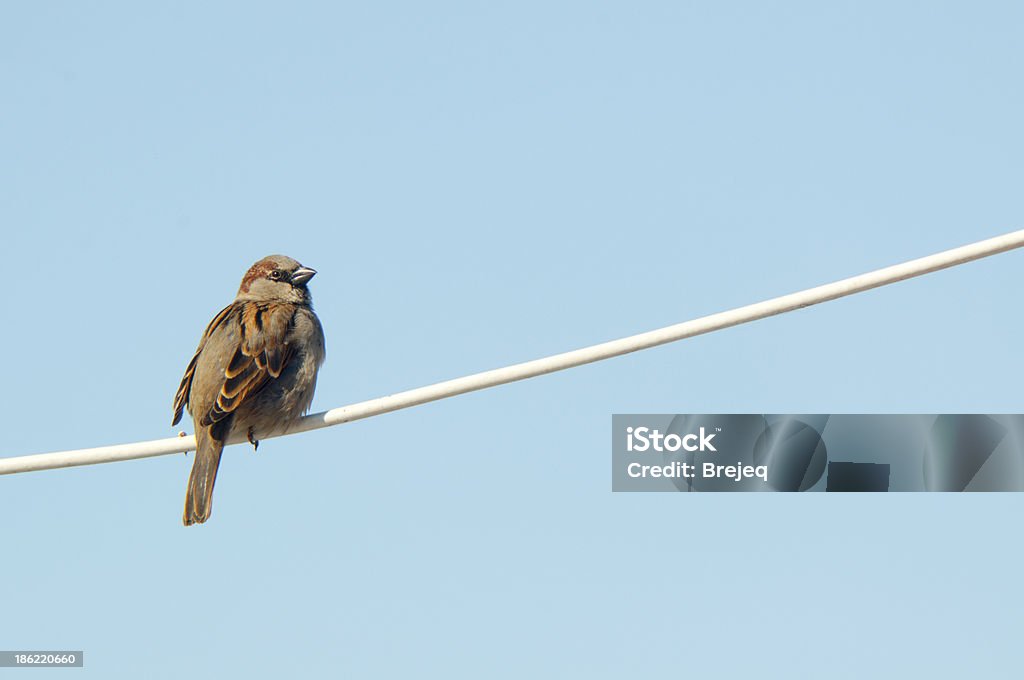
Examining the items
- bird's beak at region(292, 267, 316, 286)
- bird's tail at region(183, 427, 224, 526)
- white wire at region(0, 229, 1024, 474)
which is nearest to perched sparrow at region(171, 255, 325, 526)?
bird's tail at region(183, 427, 224, 526)

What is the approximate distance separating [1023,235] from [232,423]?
6.07 m

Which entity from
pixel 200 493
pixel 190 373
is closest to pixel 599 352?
pixel 200 493

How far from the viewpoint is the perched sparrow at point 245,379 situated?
11.0 m

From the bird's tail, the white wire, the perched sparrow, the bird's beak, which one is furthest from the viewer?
the bird's beak

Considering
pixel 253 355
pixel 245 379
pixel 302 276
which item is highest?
pixel 302 276

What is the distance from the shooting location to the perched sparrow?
11.0 m

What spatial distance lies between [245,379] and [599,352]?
4.21 metres

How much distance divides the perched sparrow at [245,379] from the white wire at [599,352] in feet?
7.42

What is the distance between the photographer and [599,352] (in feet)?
25.2

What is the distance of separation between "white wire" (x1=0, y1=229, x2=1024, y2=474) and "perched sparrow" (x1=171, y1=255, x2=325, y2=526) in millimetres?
2262

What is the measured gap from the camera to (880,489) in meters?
12.8

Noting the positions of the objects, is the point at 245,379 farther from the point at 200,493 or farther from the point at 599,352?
the point at 599,352

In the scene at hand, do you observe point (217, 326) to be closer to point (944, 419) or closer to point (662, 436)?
point (662, 436)

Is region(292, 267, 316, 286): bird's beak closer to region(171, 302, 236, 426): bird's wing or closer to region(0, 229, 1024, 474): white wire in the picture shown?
region(171, 302, 236, 426): bird's wing
